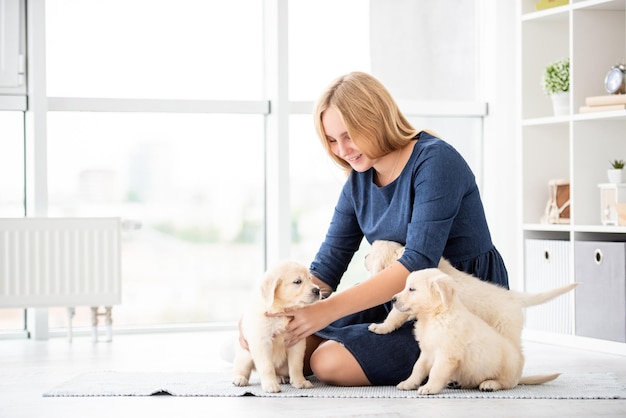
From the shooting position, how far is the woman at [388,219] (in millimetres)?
2506

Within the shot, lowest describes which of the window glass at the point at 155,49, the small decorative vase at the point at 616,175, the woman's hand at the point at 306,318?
the woman's hand at the point at 306,318

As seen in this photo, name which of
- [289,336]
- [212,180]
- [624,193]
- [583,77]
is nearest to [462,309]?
[289,336]

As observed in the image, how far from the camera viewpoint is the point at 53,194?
424 cm

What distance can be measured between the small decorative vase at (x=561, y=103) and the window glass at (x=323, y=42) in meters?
1.03

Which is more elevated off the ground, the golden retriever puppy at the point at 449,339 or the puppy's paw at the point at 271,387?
the golden retriever puppy at the point at 449,339

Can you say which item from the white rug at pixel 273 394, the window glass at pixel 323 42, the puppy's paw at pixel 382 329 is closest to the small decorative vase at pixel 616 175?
the white rug at pixel 273 394

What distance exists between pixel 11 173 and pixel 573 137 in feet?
8.43

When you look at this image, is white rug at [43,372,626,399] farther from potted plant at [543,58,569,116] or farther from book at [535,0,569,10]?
book at [535,0,569,10]

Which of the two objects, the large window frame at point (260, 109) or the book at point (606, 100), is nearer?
the book at point (606, 100)

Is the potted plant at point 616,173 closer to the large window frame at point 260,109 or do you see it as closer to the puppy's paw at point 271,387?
the large window frame at point 260,109

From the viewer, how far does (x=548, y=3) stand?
13.2ft

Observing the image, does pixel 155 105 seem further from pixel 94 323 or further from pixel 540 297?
pixel 540 297

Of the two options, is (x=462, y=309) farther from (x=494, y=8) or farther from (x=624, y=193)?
(x=494, y=8)

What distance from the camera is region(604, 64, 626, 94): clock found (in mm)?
3658
